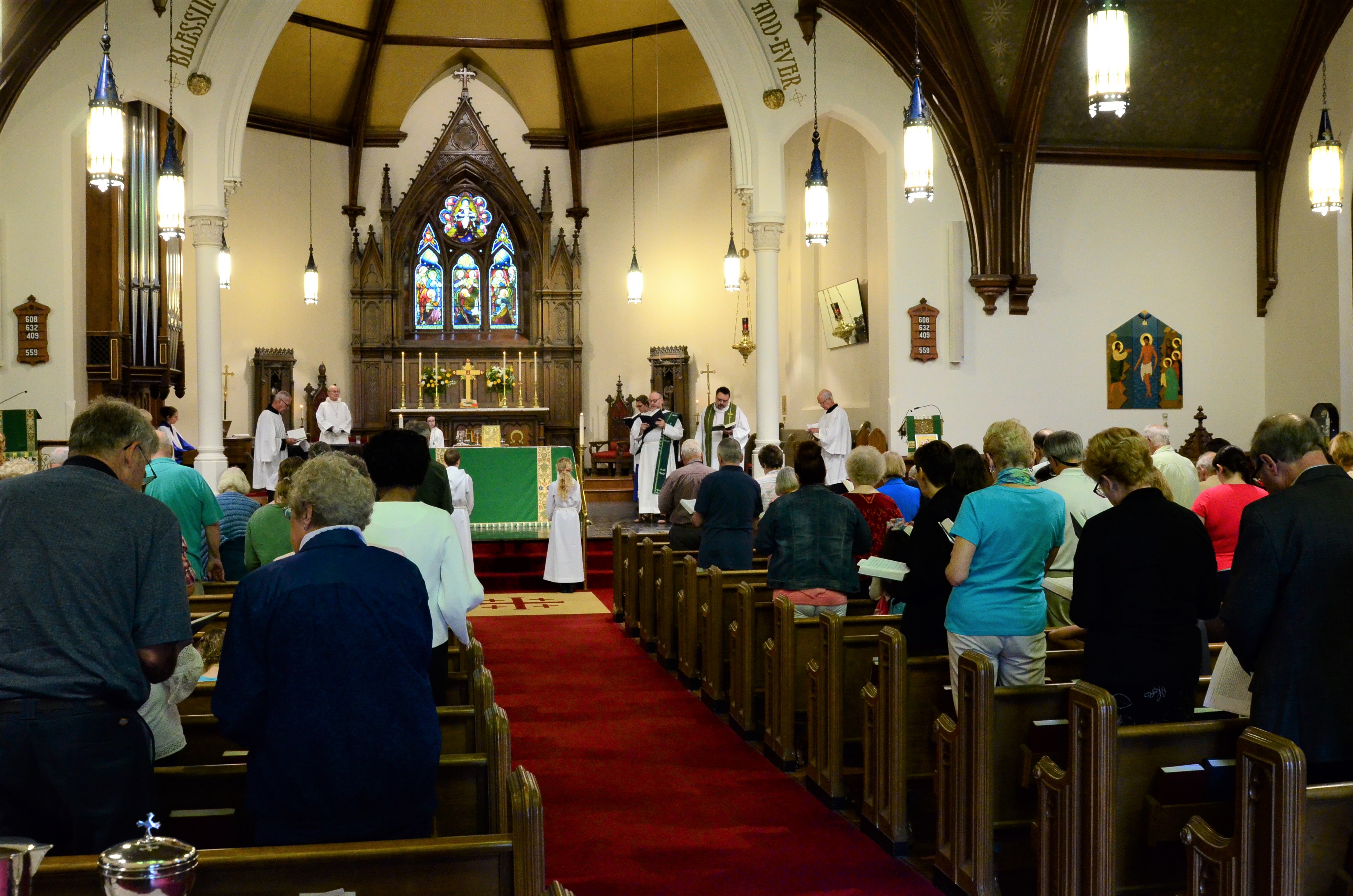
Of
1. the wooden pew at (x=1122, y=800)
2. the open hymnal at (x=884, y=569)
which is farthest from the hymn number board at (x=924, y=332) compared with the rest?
the wooden pew at (x=1122, y=800)

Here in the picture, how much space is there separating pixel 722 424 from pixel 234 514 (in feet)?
28.1

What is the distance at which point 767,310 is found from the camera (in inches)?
549

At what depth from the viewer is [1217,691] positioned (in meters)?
3.84

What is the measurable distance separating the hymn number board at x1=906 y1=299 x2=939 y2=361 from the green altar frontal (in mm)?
4199

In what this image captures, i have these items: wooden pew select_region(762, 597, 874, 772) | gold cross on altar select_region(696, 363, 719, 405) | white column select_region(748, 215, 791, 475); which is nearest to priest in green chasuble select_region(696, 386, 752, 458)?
white column select_region(748, 215, 791, 475)

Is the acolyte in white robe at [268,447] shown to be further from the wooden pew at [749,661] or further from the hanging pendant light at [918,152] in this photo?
→ the wooden pew at [749,661]

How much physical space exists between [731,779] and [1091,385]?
10.2 metres

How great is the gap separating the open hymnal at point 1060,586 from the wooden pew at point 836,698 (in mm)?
676

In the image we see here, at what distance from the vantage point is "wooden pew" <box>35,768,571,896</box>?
87.8 inches

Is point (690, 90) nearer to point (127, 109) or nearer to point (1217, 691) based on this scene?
point (127, 109)

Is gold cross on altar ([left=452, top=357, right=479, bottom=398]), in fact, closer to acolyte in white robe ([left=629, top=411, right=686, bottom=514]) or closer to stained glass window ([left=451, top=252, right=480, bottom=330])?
stained glass window ([left=451, top=252, right=480, bottom=330])

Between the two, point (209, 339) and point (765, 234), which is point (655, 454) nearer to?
point (765, 234)

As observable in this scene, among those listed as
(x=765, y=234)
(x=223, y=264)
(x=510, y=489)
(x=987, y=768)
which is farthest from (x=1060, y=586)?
(x=223, y=264)

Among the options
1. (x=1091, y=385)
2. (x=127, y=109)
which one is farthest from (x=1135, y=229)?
(x=127, y=109)
